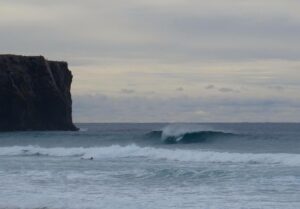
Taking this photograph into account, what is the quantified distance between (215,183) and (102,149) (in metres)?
15.9

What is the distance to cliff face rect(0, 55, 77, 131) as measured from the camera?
6544 cm

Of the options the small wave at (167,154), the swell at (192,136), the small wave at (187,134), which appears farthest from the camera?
the small wave at (187,134)

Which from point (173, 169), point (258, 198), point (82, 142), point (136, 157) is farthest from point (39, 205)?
point (82, 142)

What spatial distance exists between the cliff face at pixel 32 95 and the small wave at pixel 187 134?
22.1m

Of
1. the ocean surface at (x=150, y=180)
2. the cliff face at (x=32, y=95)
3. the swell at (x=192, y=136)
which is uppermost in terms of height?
the cliff face at (x=32, y=95)

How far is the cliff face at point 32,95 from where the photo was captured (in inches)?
2576

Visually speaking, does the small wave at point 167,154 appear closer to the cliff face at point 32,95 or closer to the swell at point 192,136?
the swell at point 192,136

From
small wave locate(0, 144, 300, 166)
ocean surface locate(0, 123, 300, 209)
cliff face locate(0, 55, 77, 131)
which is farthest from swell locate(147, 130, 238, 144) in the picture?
cliff face locate(0, 55, 77, 131)

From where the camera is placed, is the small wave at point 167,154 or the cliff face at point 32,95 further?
the cliff face at point 32,95

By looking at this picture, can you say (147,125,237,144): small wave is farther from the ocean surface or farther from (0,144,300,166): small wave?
(0,144,300,166): small wave

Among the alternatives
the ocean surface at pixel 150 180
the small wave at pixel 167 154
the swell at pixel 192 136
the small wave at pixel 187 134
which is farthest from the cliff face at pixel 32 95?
the ocean surface at pixel 150 180

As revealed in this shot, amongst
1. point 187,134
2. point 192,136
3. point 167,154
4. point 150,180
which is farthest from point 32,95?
point 150,180

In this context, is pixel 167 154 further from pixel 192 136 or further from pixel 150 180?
pixel 192 136

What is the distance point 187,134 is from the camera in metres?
45.3
